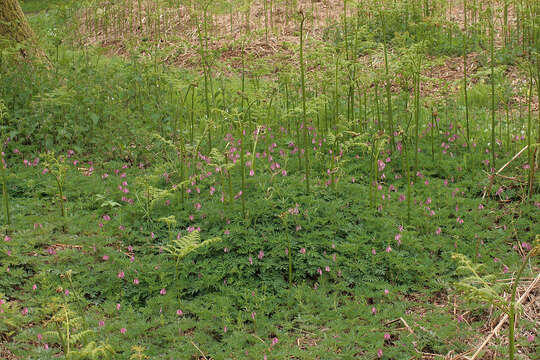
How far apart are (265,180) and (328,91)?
1828 millimetres

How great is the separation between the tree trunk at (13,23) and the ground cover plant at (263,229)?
0.19 metres

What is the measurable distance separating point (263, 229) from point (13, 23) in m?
5.17

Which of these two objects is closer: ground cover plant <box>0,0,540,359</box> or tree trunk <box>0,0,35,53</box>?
ground cover plant <box>0,0,540,359</box>

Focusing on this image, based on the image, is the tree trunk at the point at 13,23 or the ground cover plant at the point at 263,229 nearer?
the ground cover plant at the point at 263,229

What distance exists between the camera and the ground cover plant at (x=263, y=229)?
3.80 meters

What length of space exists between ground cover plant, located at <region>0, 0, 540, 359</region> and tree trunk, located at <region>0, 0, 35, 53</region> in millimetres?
185

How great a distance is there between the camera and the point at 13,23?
7.70 metres

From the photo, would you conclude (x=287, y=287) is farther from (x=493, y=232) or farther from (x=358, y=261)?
(x=493, y=232)

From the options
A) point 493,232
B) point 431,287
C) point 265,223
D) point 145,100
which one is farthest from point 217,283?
point 145,100

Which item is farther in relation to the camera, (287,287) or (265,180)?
(265,180)

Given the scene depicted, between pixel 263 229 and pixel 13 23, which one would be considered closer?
pixel 263 229

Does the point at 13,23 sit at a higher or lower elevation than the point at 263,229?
higher

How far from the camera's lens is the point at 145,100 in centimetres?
767

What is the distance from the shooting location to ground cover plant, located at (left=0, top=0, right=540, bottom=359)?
150 inches
